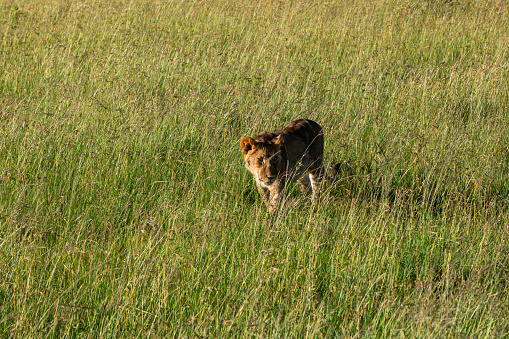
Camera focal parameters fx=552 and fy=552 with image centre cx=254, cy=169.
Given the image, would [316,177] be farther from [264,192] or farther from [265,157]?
[265,157]

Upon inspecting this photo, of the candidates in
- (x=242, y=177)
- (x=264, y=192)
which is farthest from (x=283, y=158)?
(x=242, y=177)

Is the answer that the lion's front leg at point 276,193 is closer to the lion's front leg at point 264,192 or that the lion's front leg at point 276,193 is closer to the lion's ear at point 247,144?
the lion's front leg at point 264,192

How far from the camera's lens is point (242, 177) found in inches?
179

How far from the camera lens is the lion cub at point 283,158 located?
3.98 metres

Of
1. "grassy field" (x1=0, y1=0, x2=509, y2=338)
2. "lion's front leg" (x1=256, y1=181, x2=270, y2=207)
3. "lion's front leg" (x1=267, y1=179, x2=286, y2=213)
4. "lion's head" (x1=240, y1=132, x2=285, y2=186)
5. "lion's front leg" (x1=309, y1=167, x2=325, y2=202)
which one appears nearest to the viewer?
"grassy field" (x1=0, y1=0, x2=509, y2=338)

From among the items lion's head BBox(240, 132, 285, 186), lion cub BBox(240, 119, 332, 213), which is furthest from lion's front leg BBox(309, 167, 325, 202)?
lion's head BBox(240, 132, 285, 186)

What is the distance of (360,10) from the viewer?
9.70 metres

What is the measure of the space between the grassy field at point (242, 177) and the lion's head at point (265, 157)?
0.23 meters

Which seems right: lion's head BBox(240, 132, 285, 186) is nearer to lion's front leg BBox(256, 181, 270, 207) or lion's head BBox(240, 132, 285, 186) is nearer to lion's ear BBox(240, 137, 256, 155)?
lion's ear BBox(240, 137, 256, 155)

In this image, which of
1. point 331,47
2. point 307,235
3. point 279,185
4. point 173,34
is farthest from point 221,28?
point 307,235

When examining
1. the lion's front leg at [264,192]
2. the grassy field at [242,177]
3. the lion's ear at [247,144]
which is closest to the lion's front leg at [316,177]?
the grassy field at [242,177]

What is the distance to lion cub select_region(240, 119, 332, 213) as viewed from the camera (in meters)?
3.98

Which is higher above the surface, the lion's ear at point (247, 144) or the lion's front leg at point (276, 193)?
the lion's ear at point (247, 144)

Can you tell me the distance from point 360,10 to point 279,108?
4.83 meters
